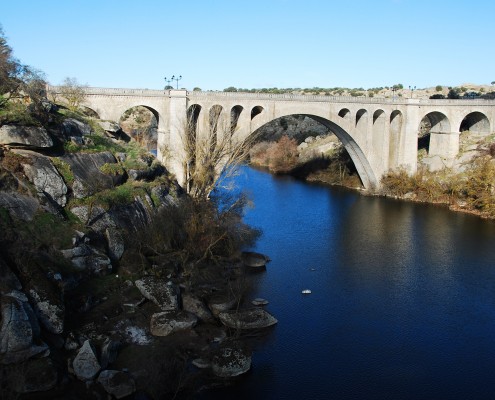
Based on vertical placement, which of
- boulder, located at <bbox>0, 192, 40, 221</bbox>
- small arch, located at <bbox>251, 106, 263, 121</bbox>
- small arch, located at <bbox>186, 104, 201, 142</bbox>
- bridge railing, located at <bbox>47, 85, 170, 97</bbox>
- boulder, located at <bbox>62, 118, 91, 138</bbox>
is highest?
bridge railing, located at <bbox>47, 85, 170, 97</bbox>

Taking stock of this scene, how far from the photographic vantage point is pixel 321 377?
17438 mm

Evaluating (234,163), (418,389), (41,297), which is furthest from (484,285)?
(41,297)

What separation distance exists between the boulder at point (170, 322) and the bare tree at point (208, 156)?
37.1ft

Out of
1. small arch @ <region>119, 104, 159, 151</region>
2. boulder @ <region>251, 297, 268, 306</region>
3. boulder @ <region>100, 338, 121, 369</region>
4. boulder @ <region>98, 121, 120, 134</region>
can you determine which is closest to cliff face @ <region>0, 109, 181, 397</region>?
boulder @ <region>100, 338, 121, 369</region>

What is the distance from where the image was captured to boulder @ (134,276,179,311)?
20516 millimetres

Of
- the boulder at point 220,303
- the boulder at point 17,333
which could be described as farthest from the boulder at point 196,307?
the boulder at point 17,333

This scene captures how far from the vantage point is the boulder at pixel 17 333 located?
619 inches

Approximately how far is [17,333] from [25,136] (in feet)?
33.8

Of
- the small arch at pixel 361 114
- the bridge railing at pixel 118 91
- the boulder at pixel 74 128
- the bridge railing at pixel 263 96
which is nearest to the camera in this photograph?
the boulder at pixel 74 128

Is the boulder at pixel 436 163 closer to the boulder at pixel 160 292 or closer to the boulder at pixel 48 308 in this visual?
→ the boulder at pixel 160 292

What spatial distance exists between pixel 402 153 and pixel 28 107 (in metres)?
33.2

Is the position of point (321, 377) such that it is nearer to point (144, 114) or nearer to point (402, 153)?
point (402, 153)

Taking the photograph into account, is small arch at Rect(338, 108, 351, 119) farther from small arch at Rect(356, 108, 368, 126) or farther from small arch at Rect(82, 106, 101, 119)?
small arch at Rect(82, 106, 101, 119)

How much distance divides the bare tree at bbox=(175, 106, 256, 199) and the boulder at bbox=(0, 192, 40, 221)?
1086 centimetres
